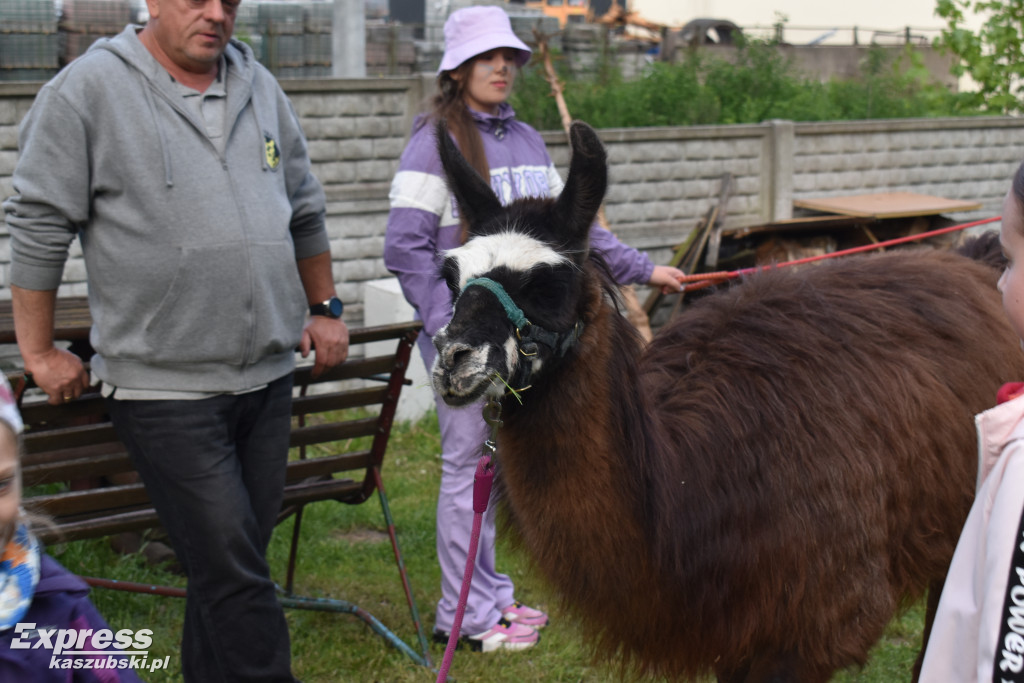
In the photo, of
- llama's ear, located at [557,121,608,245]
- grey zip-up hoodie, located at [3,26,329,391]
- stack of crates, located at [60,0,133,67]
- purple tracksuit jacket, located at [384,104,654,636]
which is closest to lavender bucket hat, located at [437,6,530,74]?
purple tracksuit jacket, located at [384,104,654,636]

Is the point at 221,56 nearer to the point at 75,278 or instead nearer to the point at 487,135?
the point at 487,135

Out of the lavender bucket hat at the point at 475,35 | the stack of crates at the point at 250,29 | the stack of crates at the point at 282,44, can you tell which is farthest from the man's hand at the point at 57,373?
the stack of crates at the point at 282,44

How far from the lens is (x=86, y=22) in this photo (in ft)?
32.0

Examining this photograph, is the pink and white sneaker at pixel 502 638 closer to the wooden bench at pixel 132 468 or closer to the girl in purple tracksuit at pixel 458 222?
the girl in purple tracksuit at pixel 458 222

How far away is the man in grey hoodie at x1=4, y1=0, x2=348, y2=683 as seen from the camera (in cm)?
297

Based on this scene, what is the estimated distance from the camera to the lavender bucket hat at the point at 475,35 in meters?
3.83

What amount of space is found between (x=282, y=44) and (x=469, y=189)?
8.06 meters

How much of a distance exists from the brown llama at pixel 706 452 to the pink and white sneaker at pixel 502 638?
3.59 ft

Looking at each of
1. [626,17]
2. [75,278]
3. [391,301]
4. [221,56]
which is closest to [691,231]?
[391,301]

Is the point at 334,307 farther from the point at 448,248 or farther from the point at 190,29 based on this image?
the point at 190,29

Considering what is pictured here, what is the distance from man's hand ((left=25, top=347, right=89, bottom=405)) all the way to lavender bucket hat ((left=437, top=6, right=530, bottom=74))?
5.64ft

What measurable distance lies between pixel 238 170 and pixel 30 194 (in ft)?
1.93

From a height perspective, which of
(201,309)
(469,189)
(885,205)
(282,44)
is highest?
(282,44)

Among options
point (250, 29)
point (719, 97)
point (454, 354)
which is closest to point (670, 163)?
point (719, 97)
